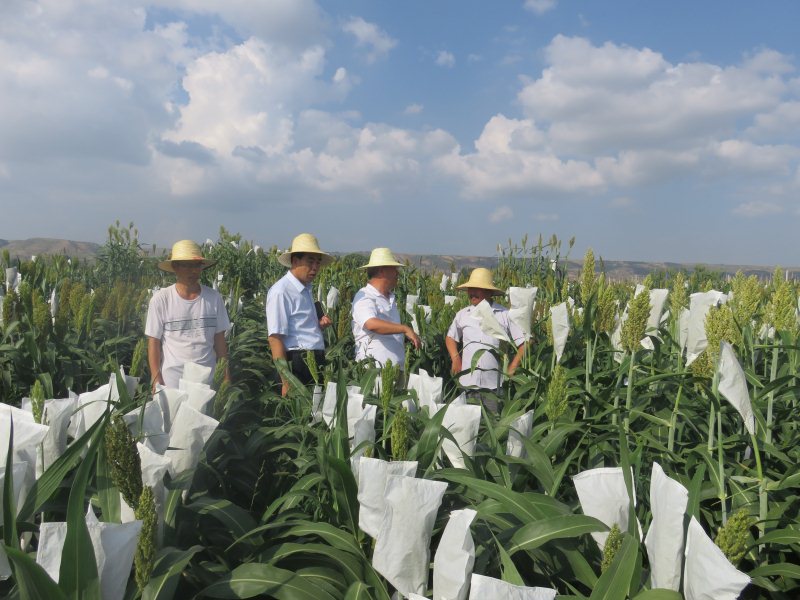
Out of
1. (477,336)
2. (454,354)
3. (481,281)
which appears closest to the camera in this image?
(454,354)

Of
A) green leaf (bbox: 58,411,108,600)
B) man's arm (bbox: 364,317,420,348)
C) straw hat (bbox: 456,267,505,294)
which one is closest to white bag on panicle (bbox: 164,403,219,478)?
green leaf (bbox: 58,411,108,600)

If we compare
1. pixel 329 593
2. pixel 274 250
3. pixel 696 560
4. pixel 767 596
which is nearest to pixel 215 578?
pixel 329 593

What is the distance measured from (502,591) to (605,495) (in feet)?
1.84

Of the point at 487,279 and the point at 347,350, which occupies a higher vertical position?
the point at 487,279

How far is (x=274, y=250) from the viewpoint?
10.5 m

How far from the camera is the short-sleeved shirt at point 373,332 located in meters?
4.34

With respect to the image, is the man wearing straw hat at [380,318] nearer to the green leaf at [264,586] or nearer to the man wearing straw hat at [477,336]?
the man wearing straw hat at [477,336]

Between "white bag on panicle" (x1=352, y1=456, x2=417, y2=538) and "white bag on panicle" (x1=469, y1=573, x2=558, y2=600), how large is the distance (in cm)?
30

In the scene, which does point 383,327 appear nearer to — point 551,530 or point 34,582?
point 551,530

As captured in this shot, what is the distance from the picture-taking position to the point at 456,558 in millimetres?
1158

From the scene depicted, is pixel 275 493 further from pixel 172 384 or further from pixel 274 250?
pixel 274 250

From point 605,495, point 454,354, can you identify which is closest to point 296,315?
point 454,354

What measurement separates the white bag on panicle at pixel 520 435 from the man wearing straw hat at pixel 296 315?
234 cm

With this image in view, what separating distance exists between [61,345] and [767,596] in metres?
3.97
